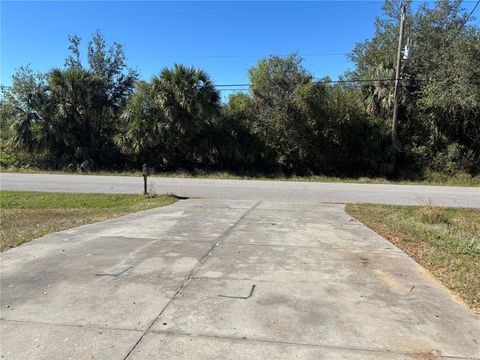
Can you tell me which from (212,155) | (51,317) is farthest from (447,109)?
(51,317)

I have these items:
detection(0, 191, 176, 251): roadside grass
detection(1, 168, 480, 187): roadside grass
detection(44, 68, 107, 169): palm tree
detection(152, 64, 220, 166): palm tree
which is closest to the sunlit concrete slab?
detection(0, 191, 176, 251): roadside grass

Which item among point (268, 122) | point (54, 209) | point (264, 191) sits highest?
point (268, 122)

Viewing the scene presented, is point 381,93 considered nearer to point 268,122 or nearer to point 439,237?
point 268,122

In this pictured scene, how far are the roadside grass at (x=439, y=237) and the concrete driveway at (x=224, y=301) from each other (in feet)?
0.88

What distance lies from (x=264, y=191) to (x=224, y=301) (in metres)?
10.6

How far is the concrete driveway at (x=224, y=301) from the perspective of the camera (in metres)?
3.21

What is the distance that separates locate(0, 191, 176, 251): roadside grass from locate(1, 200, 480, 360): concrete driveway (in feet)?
3.32

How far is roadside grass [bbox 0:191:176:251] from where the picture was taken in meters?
7.51

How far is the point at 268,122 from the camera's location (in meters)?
22.2

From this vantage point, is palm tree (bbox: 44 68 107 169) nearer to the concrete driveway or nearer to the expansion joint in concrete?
the expansion joint in concrete

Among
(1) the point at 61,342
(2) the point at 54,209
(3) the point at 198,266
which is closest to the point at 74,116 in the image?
(2) the point at 54,209

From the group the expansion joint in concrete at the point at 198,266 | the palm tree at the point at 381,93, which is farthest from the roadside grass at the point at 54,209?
the palm tree at the point at 381,93

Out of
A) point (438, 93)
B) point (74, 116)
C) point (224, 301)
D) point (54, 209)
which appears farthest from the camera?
point (74, 116)

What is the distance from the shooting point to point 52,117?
929 inches
